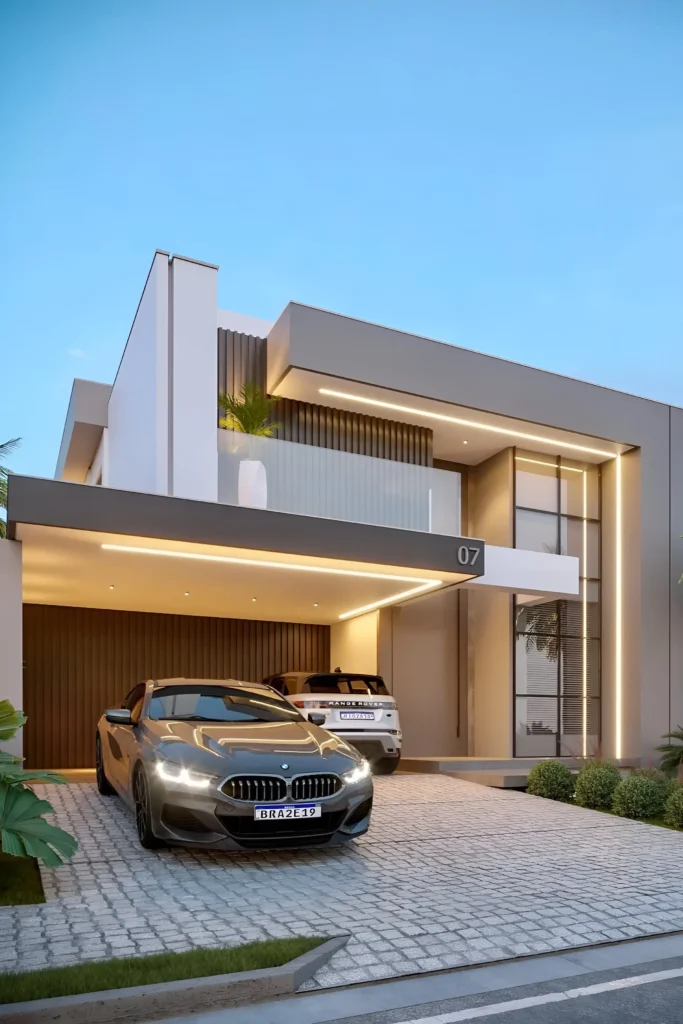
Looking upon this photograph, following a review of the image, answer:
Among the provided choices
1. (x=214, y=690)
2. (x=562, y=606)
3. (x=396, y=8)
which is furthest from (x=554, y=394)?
(x=396, y=8)

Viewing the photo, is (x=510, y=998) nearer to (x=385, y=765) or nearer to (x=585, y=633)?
(x=385, y=765)

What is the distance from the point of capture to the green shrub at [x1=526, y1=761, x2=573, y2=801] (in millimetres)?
13023

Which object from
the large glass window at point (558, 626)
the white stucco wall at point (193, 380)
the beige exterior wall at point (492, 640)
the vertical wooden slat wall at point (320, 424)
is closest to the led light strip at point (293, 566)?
the white stucco wall at point (193, 380)

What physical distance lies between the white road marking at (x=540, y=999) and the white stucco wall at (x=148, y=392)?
8105 mm

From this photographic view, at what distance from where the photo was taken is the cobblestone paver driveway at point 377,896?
563 centimetres

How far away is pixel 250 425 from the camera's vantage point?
13.7m

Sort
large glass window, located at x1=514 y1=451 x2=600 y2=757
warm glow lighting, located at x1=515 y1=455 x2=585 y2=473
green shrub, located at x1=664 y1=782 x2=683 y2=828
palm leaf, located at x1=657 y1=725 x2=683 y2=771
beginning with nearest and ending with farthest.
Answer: green shrub, located at x1=664 y1=782 x2=683 y2=828, palm leaf, located at x1=657 y1=725 x2=683 y2=771, large glass window, located at x1=514 y1=451 x2=600 y2=757, warm glow lighting, located at x1=515 y1=455 x2=585 y2=473

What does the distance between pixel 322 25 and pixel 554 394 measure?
181 ft

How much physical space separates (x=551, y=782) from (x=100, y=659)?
7979 millimetres

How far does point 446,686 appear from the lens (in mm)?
17859

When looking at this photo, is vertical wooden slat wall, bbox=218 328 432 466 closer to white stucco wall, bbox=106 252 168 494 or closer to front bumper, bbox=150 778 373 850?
white stucco wall, bbox=106 252 168 494

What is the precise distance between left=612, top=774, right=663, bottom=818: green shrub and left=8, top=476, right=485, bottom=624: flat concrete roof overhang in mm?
3402

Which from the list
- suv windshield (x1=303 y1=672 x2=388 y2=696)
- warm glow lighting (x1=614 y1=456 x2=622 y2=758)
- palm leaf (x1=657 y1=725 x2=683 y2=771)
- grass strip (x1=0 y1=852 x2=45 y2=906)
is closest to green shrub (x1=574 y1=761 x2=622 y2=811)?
suv windshield (x1=303 y1=672 x2=388 y2=696)

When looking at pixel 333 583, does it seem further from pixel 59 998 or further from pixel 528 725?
pixel 59 998
